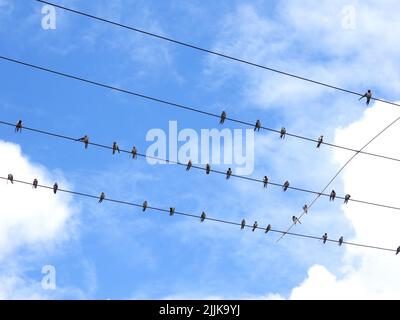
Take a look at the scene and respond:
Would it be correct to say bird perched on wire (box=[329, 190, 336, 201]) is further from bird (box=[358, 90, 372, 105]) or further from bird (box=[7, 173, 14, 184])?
bird (box=[7, 173, 14, 184])

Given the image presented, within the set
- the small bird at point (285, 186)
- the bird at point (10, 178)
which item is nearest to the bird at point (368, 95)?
the small bird at point (285, 186)

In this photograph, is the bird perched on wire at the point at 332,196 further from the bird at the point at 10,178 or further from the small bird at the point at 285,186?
the bird at the point at 10,178

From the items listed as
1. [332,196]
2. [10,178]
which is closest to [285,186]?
[332,196]

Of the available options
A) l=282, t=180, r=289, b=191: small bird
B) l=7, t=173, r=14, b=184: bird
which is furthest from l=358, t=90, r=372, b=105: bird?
l=7, t=173, r=14, b=184: bird

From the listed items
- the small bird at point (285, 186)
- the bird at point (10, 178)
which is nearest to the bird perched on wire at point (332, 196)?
the small bird at point (285, 186)

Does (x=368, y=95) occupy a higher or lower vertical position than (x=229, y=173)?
higher

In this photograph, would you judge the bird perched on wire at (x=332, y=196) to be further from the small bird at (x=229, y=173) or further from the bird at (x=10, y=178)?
the bird at (x=10, y=178)

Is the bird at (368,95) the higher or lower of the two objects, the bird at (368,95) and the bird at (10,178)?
the higher

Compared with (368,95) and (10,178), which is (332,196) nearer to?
(368,95)
